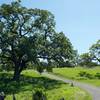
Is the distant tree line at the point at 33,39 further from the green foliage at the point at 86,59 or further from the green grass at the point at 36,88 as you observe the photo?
the green foliage at the point at 86,59

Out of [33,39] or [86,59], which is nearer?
[33,39]

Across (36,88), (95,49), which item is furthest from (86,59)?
(36,88)

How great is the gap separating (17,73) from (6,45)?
7853 mm

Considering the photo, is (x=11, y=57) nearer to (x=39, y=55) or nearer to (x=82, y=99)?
(x=39, y=55)

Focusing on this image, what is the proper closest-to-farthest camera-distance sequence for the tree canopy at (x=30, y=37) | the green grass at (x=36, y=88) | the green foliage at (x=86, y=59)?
the green grass at (x=36, y=88), the tree canopy at (x=30, y=37), the green foliage at (x=86, y=59)

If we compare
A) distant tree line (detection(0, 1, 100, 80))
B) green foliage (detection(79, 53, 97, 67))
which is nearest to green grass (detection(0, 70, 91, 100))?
distant tree line (detection(0, 1, 100, 80))

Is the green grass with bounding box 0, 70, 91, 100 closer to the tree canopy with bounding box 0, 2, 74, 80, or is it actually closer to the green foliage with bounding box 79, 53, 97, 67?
the tree canopy with bounding box 0, 2, 74, 80

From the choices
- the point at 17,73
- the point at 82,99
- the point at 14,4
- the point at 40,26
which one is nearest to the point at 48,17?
the point at 40,26

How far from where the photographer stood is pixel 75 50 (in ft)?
254

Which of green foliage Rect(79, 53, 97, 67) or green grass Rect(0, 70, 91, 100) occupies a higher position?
green foliage Rect(79, 53, 97, 67)

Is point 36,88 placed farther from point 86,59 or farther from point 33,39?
point 86,59

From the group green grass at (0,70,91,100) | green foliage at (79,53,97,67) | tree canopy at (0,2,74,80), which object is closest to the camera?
green grass at (0,70,91,100)

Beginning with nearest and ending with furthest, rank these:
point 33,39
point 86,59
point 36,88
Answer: point 36,88
point 33,39
point 86,59

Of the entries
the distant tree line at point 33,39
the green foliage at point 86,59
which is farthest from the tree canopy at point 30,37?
the green foliage at point 86,59
